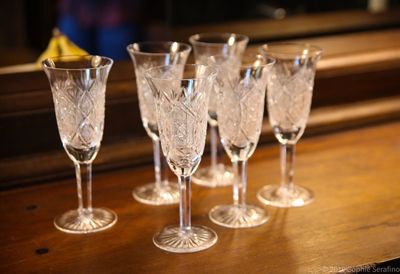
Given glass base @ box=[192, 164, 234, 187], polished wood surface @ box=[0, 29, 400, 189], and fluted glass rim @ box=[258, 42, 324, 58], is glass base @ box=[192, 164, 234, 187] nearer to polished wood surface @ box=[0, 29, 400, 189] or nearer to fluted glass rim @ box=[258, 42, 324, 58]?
polished wood surface @ box=[0, 29, 400, 189]

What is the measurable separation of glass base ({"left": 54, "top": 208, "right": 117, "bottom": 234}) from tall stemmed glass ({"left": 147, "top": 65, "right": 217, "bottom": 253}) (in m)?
0.10

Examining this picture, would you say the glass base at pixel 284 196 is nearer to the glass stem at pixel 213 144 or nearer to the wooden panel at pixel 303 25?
the glass stem at pixel 213 144

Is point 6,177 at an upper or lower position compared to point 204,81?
lower

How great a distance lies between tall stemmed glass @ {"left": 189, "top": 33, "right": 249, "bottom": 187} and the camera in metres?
1.38

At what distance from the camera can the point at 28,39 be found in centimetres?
337

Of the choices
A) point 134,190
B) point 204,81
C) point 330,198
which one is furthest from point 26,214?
point 330,198

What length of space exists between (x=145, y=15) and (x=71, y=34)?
346 mm

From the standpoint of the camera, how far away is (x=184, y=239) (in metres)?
1.17

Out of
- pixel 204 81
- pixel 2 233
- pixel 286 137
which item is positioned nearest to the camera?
pixel 204 81

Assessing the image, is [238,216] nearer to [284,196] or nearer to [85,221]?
[284,196]

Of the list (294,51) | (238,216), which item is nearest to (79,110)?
(238,216)

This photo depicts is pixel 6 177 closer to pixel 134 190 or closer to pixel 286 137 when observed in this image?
pixel 134 190

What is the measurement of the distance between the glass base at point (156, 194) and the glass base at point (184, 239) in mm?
116

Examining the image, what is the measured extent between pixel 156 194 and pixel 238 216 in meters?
0.17
